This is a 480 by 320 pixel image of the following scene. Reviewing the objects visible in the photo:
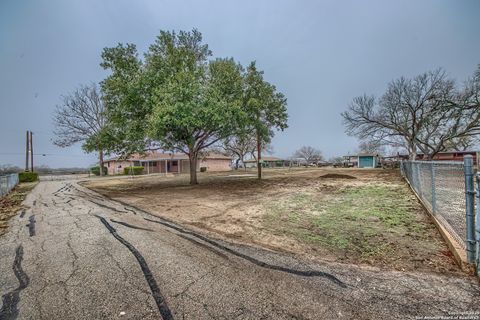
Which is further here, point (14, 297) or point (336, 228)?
point (336, 228)

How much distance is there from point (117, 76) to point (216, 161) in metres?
34.4

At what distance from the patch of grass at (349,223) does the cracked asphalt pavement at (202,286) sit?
0.86m

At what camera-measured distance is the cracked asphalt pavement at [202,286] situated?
2.13m

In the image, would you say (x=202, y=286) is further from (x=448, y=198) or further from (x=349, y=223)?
(x=448, y=198)

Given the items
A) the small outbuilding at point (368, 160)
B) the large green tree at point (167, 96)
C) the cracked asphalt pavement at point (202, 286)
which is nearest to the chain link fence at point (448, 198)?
the cracked asphalt pavement at point (202, 286)

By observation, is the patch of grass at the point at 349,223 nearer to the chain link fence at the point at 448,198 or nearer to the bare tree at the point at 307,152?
the chain link fence at the point at 448,198

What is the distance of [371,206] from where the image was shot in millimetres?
6586

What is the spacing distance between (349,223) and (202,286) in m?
3.79

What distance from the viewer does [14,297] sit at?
8.08 feet

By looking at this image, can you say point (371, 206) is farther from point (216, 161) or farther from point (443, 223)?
point (216, 161)

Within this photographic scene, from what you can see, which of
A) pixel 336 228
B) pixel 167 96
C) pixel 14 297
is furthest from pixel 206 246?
pixel 167 96

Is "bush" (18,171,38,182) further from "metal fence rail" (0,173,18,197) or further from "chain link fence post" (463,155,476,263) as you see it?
"chain link fence post" (463,155,476,263)

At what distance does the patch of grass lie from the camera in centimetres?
377

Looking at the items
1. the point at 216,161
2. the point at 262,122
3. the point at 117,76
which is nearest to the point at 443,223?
the point at 262,122
